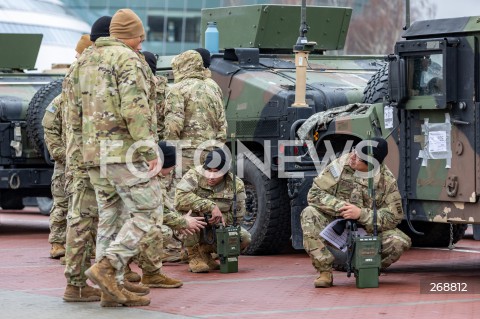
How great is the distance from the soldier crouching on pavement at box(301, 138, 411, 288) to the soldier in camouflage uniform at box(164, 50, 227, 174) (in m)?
2.05

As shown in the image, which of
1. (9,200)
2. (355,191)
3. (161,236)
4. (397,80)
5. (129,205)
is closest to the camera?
(129,205)

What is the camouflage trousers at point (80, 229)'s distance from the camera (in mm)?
9914

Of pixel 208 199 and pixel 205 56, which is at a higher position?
pixel 205 56

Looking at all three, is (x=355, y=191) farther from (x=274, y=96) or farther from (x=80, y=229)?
(x=274, y=96)

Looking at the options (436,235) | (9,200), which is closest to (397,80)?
(436,235)

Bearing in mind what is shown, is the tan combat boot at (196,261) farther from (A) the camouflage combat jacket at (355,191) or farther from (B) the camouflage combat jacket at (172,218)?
(A) the camouflage combat jacket at (355,191)

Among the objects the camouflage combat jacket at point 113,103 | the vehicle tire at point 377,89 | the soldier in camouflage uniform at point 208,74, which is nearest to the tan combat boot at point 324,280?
the camouflage combat jacket at point 113,103

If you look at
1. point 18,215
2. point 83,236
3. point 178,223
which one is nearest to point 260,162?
point 178,223

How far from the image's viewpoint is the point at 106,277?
9477 mm

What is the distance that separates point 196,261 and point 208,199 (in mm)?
562

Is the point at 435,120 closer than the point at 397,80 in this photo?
Yes

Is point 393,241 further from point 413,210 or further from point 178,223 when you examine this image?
point 178,223

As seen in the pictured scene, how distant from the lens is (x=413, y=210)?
11594mm

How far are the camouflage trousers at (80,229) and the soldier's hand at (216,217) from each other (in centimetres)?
231
